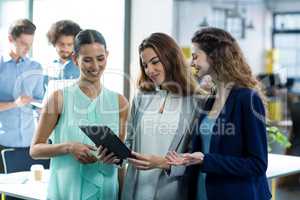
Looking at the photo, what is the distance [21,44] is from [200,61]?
1.87 meters

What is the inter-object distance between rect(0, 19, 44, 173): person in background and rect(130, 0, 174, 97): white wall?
1041mm

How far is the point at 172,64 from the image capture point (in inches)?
94.3

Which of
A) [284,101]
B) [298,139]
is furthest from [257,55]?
[298,139]

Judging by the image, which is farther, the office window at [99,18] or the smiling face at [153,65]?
the office window at [99,18]

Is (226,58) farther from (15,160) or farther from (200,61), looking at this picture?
(15,160)

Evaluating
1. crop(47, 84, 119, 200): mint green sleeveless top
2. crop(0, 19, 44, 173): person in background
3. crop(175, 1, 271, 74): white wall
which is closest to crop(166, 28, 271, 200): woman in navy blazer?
crop(47, 84, 119, 200): mint green sleeveless top

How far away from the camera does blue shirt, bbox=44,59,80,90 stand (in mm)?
3574

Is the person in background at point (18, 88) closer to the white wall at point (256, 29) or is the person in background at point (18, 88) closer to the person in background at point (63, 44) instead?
the person in background at point (63, 44)

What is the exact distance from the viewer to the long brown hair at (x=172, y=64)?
2.38m

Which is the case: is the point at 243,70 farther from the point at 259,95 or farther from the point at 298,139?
the point at 298,139

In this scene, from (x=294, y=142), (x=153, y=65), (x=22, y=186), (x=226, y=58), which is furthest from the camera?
(x=294, y=142)

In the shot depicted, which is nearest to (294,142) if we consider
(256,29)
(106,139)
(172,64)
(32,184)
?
(32,184)

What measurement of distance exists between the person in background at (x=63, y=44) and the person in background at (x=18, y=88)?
0.15 m

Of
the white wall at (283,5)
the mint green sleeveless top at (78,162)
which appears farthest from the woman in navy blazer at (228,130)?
the white wall at (283,5)
